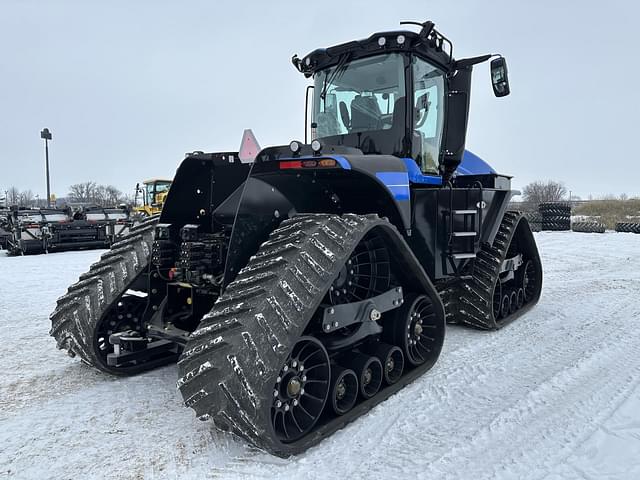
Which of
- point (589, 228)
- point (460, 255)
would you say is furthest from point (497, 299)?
point (589, 228)

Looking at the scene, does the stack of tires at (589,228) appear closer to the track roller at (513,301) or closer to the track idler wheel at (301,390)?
the track roller at (513,301)

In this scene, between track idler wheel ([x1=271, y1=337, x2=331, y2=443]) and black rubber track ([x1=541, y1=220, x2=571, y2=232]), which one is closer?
track idler wheel ([x1=271, y1=337, x2=331, y2=443])

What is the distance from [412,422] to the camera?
11.2ft

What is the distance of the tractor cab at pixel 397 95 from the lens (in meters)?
4.71

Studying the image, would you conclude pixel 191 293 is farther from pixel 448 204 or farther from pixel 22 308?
pixel 22 308

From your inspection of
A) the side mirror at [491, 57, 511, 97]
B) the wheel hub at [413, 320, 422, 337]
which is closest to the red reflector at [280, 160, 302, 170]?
the wheel hub at [413, 320, 422, 337]

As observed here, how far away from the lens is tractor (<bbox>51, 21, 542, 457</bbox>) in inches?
113

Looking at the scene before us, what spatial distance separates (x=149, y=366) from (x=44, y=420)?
41.5 inches

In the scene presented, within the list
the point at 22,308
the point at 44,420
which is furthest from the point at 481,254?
the point at 22,308

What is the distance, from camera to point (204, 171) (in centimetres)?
458

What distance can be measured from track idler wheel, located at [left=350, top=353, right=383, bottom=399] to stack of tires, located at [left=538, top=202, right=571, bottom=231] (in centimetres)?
2192

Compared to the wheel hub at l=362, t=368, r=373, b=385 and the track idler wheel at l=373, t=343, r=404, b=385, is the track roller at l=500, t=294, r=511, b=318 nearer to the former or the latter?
the track idler wheel at l=373, t=343, r=404, b=385

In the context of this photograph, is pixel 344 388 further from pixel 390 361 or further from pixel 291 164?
pixel 291 164

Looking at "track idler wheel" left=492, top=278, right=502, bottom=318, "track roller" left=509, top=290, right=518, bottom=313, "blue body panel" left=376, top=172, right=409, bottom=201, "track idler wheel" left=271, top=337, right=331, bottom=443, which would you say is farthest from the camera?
"track roller" left=509, top=290, right=518, bottom=313
